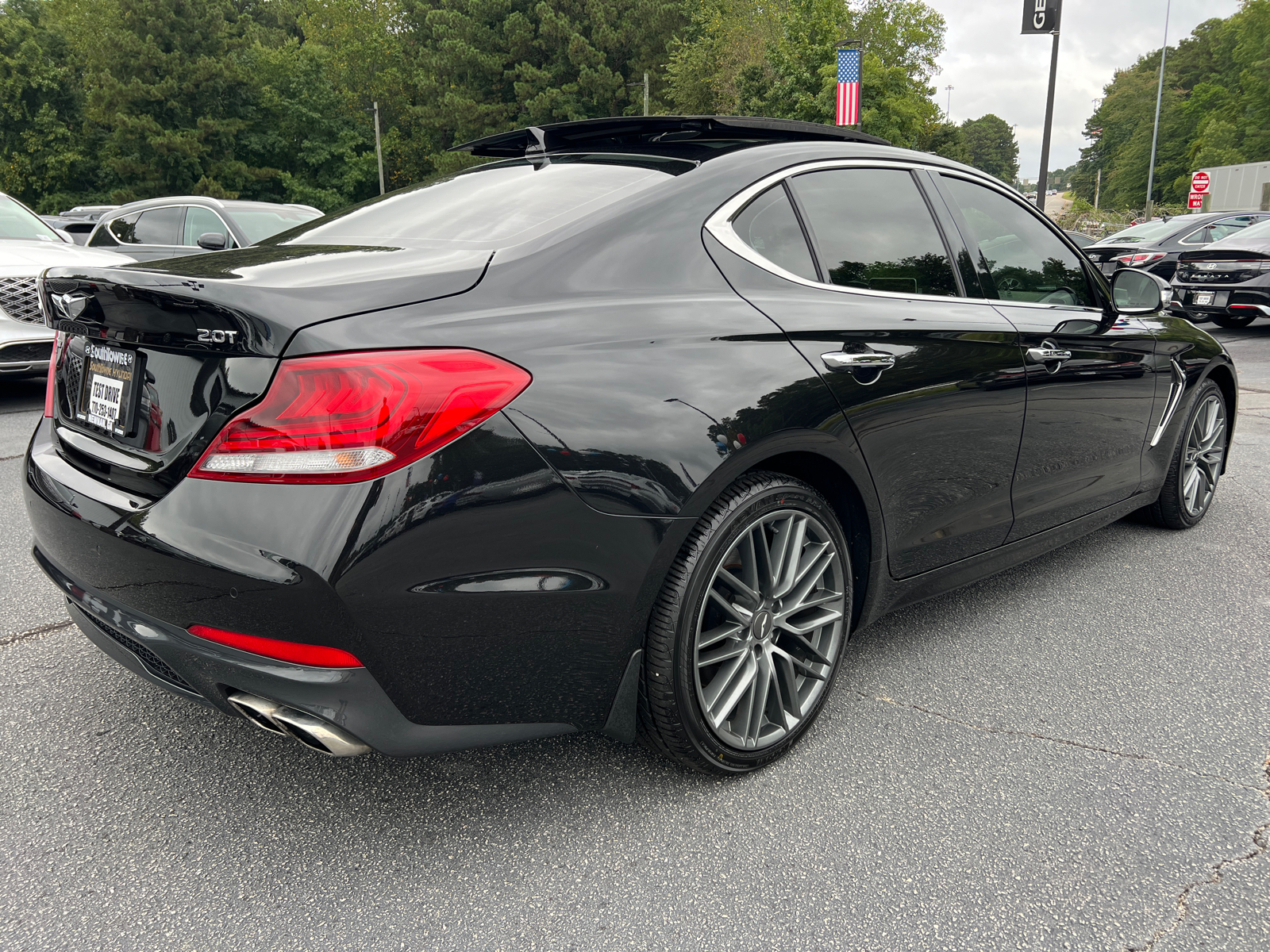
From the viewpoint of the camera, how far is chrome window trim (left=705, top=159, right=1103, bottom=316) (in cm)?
232

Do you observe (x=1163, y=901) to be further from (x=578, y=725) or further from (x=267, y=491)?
(x=267, y=491)

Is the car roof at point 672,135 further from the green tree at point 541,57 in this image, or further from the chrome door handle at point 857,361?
the green tree at point 541,57

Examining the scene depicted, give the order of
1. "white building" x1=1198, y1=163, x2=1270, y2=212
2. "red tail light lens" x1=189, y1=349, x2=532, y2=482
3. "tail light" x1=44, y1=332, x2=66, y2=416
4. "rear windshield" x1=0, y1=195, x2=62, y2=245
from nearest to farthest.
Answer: "red tail light lens" x1=189, y1=349, x2=532, y2=482 → "tail light" x1=44, y1=332, x2=66, y2=416 → "rear windshield" x1=0, y1=195, x2=62, y2=245 → "white building" x1=1198, y1=163, x2=1270, y2=212

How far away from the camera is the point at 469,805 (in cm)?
223

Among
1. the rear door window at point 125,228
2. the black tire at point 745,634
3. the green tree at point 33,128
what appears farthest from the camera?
the green tree at point 33,128

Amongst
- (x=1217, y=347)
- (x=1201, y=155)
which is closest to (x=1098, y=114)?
(x=1201, y=155)

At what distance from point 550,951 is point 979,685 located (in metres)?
1.65

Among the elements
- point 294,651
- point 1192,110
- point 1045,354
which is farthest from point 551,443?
point 1192,110

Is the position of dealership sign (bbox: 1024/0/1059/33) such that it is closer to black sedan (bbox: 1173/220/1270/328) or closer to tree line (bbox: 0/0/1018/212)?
black sedan (bbox: 1173/220/1270/328)

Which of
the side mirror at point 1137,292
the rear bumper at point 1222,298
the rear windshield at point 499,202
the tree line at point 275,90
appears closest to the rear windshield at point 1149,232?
the rear bumper at point 1222,298


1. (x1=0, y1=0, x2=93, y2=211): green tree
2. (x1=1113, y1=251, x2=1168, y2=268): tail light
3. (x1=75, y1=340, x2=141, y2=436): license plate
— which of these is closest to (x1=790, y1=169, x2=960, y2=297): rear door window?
(x1=75, y1=340, x2=141, y2=436): license plate

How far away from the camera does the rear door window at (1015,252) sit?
304cm

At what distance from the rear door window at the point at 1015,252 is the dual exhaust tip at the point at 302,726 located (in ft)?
7.60

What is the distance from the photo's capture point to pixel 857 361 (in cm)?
242
